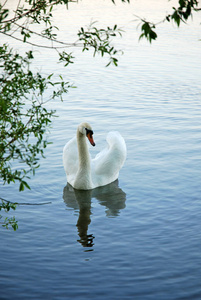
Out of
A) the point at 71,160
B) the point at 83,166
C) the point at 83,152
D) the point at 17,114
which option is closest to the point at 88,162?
the point at 83,166

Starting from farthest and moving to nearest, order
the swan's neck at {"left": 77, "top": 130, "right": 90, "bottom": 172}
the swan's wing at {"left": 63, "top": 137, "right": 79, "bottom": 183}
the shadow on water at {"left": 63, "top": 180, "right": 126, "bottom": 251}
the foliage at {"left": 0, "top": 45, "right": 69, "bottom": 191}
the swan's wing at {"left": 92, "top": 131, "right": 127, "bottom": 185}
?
1. the swan's wing at {"left": 63, "top": 137, "right": 79, "bottom": 183}
2. the swan's wing at {"left": 92, "top": 131, "right": 127, "bottom": 185}
3. the swan's neck at {"left": 77, "top": 130, "right": 90, "bottom": 172}
4. the shadow on water at {"left": 63, "top": 180, "right": 126, "bottom": 251}
5. the foliage at {"left": 0, "top": 45, "right": 69, "bottom": 191}

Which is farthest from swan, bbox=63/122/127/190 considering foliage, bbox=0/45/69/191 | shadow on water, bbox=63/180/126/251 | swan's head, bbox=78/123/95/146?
foliage, bbox=0/45/69/191

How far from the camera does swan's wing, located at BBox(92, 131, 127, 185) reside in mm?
9984

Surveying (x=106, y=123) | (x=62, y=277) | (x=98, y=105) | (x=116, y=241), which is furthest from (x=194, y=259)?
(x=98, y=105)

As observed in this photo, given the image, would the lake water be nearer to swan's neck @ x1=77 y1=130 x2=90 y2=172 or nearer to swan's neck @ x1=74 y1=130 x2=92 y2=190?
swan's neck @ x1=74 y1=130 x2=92 y2=190

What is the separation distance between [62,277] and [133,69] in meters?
14.0

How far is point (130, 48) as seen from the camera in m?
23.9

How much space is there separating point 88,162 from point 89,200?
2.74 feet

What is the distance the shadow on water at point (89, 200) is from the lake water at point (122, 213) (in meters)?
0.02

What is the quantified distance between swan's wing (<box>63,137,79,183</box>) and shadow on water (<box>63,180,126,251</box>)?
27 centimetres

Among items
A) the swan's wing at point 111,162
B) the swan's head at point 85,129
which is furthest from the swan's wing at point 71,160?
the swan's head at point 85,129

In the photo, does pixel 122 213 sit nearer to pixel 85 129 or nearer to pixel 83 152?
pixel 83 152

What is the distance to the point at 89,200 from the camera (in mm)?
9539

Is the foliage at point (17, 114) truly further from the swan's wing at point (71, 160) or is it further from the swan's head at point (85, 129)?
the swan's wing at point (71, 160)
